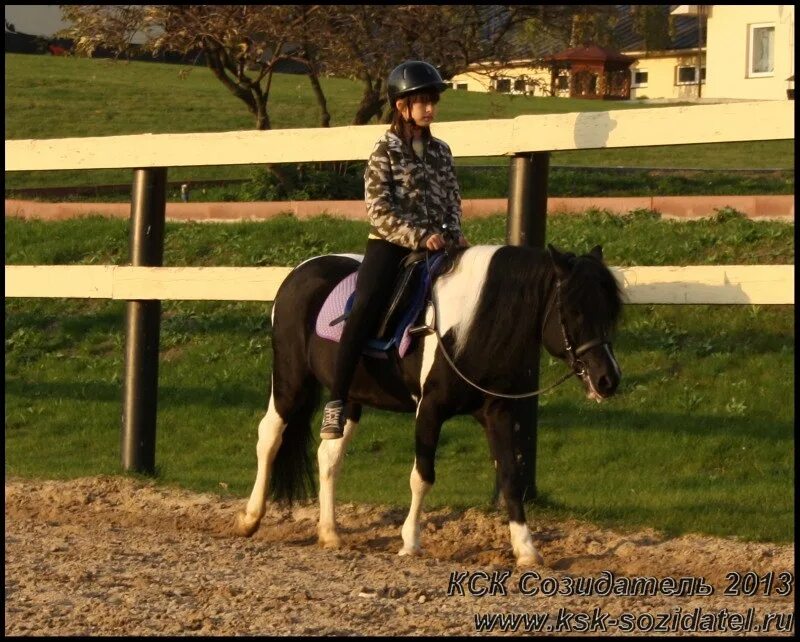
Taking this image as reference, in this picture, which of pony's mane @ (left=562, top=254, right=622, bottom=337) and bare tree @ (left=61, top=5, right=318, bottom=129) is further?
bare tree @ (left=61, top=5, right=318, bottom=129)

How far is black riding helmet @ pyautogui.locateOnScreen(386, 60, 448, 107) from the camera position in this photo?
5.96 m

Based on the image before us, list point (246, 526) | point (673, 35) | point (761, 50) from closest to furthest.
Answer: point (246, 526), point (761, 50), point (673, 35)

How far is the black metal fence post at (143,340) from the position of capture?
8.02 m

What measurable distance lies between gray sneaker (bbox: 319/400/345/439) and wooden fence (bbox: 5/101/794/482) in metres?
1.12

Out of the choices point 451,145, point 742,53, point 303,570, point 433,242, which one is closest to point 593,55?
point 742,53

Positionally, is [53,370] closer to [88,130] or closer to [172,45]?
[172,45]

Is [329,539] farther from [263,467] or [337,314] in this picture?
[337,314]

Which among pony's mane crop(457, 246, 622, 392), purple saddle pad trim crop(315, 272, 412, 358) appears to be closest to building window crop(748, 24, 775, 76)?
purple saddle pad trim crop(315, 272, 412, 358)

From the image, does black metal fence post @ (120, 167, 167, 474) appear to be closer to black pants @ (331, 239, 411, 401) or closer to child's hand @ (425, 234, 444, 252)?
black pants @ (331, 239, 411, 401)

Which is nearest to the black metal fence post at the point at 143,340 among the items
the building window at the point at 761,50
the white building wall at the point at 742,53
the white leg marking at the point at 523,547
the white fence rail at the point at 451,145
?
the white fence rail at the point at 451,145

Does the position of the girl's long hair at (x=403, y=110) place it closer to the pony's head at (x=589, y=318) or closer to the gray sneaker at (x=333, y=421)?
the pony's head at (x=589, y=318)

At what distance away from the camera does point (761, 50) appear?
43.9 metres

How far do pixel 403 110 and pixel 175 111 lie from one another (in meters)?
27.0

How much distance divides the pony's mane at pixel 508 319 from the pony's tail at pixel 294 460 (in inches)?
49.4
